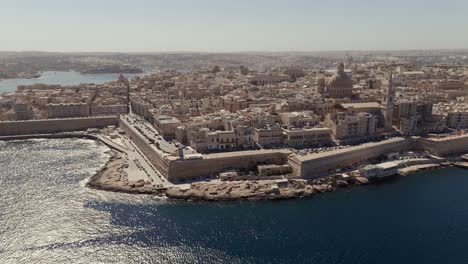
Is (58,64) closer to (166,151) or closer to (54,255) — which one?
(166,151)

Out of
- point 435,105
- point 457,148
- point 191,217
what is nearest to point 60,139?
point 191,217

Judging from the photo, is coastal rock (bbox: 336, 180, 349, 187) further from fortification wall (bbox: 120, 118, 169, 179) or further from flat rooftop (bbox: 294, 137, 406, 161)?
fortification wall (bbox: 120, 118, 169, 179)

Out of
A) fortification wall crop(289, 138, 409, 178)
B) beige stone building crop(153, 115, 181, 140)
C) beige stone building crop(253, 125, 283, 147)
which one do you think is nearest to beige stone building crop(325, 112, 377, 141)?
fortification wall crop(289, 138, 409, 178)

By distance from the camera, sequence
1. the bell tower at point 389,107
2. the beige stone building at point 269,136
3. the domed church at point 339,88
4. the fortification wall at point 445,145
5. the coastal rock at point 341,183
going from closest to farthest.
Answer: the coastal rock at point 341,183
the beige stone building at point 269,136
the fortification wall at point 445,145
the bell tower at point 389,107
the domed church at point 339,88

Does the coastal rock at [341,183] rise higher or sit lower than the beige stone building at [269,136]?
lower

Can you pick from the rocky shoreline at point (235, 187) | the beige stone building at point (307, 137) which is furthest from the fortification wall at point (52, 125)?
the beige stone building at point (307, 137)

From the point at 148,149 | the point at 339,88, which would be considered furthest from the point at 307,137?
the point at 339,88

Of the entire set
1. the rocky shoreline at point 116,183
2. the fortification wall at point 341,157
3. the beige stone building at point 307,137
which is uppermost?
the beige stone building at point 307,137

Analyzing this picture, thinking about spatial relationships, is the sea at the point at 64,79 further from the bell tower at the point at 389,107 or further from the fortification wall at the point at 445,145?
the fortification wall at the point at 445,145
